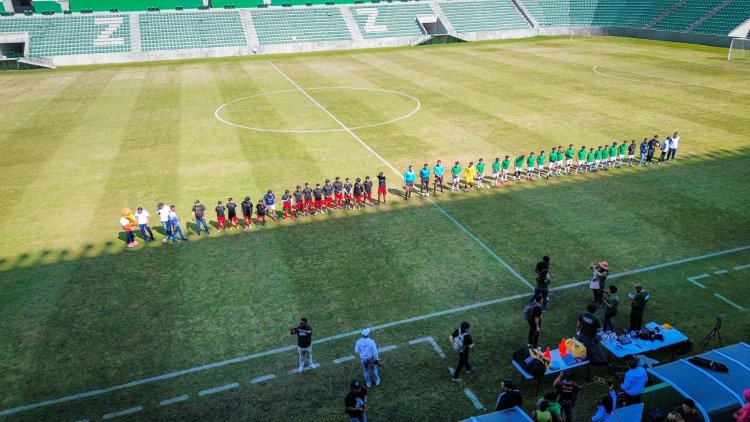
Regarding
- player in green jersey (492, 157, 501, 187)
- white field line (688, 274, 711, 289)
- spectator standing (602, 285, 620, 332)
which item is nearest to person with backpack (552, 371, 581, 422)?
spectator standing (602, 285, 620, 332)

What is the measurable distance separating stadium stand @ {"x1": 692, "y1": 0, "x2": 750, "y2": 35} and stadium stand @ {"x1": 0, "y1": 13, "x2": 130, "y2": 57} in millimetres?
71106

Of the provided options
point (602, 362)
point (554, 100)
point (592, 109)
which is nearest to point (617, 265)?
point (602, 362)

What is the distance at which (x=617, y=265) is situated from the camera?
16.6 meters

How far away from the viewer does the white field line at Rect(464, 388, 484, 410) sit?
1132 centimetres

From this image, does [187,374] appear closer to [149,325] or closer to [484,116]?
[149,325]

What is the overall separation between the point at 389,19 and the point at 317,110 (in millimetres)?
43360

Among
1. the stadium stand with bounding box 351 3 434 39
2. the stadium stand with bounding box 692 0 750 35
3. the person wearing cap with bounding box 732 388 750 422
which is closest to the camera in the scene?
the person wearing cap with bounding box 732 388 750 422

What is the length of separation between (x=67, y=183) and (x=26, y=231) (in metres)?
5.12

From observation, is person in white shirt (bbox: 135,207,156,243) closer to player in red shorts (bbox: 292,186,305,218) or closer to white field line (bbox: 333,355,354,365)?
player in red shorts (bbox: 292,186,305,218)

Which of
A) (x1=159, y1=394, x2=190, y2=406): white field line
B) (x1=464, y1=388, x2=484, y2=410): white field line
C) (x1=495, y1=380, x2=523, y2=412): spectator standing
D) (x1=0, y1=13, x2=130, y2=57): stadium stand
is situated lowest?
(x1=159, y1=394, x2=190, y2=406): white field line

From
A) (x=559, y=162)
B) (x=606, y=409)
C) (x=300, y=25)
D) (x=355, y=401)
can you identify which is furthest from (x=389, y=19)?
(x=606, y=409)

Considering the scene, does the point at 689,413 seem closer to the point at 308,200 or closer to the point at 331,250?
the point at 331,250

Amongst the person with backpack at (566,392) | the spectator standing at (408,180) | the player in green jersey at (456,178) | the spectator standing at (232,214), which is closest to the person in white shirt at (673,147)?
the player in green jersey at (456,178)

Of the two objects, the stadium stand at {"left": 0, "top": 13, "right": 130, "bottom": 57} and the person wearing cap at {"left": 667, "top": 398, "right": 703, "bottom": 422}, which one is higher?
the stadium stand at {"left": 0, "top": 13, "right": 130, "bottom": 57}
